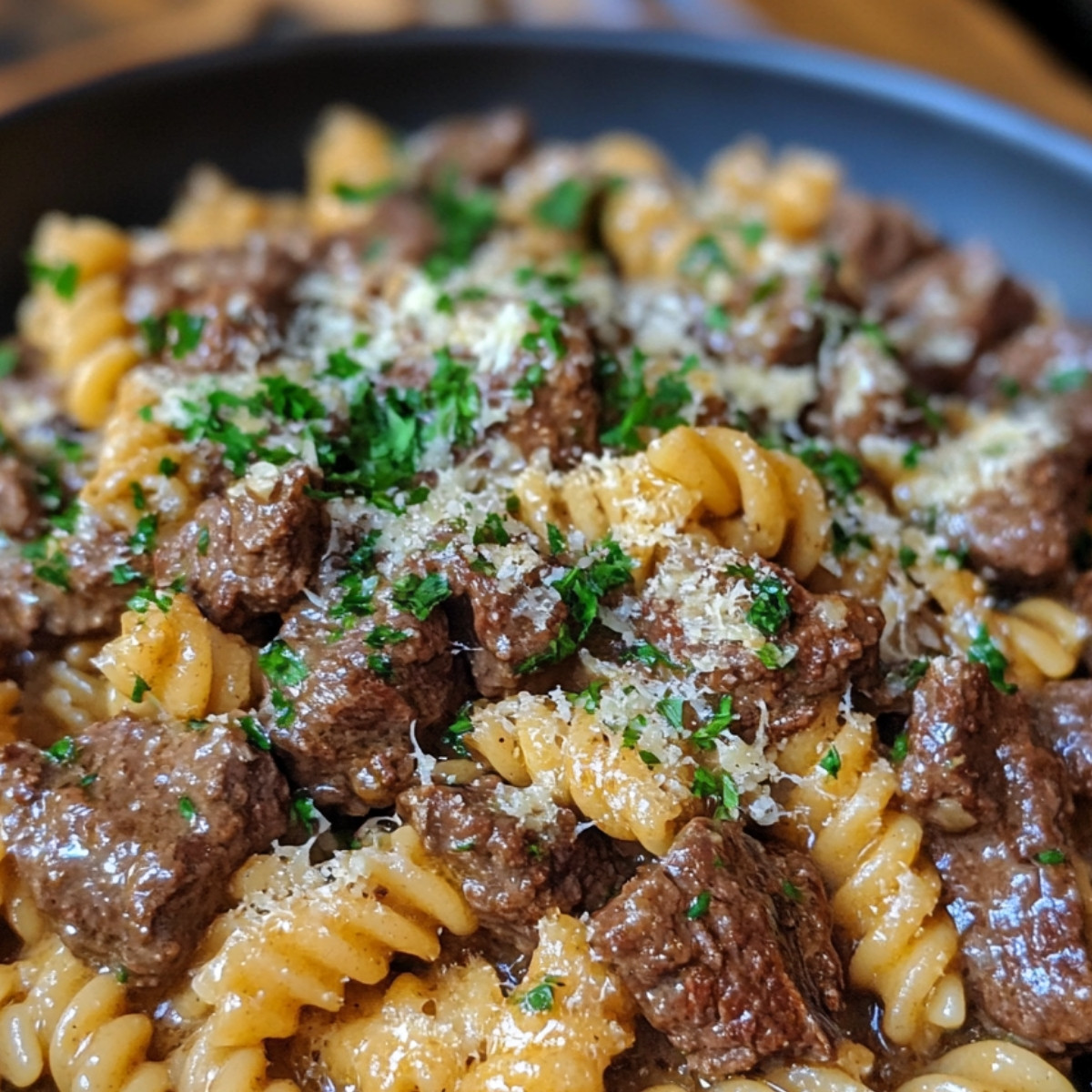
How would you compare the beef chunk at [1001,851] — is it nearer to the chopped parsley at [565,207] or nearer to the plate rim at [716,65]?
the chopped parsley at [565,207]

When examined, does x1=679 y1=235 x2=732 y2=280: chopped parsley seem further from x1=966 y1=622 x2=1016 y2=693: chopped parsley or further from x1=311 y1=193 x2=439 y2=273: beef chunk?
x1=966 y1=622 x2=1016 y2=693: chopped parsley

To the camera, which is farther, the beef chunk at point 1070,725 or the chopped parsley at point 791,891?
the beef chunk at point 1070,725

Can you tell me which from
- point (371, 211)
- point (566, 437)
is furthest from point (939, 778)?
point (371, 211)

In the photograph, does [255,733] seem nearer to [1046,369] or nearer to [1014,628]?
[1014,628]

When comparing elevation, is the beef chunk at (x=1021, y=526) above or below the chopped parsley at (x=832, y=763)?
above

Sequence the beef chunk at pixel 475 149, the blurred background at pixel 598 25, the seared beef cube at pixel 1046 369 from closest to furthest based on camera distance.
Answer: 1. the seared beef cube at pixel 1046 369
2. the beef chunk at pixel 475 149
3. the blurred background at pixel 598 25

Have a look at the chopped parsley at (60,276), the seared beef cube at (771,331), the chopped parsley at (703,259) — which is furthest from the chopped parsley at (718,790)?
the chopped parsley at (60,276)

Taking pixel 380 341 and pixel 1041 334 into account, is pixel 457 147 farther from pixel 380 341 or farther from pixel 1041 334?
pixel 1041 334
